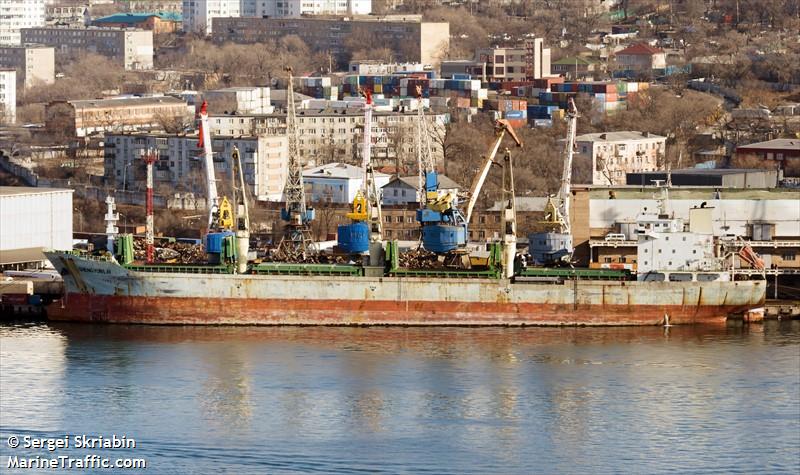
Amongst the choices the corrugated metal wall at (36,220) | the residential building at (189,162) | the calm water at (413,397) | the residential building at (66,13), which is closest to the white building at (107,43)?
the residential building at (66,13)

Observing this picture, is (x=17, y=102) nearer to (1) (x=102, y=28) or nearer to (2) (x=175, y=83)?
(2) (x=175, y=83)

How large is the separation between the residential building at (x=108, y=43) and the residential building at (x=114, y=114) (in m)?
19.7

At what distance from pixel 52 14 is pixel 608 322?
7949 centimetres

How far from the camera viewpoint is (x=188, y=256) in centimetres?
3631

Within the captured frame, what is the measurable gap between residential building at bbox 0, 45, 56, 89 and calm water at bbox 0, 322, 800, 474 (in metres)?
51.4

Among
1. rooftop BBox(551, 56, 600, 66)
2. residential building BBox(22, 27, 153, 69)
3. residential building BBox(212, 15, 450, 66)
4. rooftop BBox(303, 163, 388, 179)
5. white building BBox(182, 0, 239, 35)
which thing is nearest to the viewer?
rooftop BBox(303, 163, 388, 179)

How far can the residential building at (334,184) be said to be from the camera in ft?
153

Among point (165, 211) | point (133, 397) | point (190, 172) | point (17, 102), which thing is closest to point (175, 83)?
point (17, 102)

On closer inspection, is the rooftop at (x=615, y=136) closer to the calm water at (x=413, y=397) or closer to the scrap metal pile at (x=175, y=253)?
the scrap metal pile at (x=175, y=253)

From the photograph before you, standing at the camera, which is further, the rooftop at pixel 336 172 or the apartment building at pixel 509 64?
the apartment building at pixel 509 64

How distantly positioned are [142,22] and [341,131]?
4110 cm

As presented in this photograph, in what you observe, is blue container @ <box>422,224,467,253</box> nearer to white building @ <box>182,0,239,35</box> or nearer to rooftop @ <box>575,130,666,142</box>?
rooftop @ <box>575,130,666,142</box>

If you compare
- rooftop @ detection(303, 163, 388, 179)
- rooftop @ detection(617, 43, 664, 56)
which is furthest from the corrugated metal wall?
rooftop @ detection(617, 43, 664, 56)

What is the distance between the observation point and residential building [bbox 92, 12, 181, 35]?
98.2m
